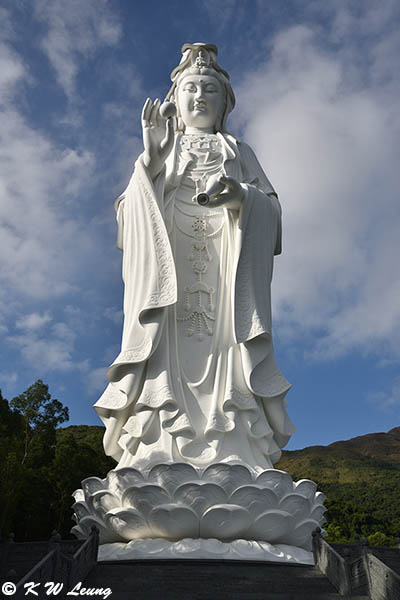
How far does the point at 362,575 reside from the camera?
167 inches

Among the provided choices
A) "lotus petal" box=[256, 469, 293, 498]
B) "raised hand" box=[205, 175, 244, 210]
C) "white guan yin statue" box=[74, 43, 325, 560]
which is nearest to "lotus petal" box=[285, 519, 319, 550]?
"white guan yin statue" box=[74, 43, 325, 560]

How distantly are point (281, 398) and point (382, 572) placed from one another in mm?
3142

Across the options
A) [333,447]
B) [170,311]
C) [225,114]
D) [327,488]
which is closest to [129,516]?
[170,311]

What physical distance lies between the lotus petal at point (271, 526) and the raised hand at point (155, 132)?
4058 millimetres

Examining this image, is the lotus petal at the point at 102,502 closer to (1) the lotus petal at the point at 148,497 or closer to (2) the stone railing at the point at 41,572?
(1) the lotus petal at the point at 148,497

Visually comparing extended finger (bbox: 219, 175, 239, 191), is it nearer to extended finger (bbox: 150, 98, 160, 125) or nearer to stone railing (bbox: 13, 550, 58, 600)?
extended finger (bbox: 150, 98, 160, 125)

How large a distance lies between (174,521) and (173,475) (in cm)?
39

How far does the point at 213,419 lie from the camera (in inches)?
256

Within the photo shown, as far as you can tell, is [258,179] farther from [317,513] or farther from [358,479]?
[358,479]

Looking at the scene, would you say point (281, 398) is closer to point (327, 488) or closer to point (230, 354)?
point (230, 354)

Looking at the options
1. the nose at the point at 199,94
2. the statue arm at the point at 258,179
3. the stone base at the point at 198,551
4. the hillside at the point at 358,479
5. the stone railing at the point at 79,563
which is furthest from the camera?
the hillside at the point at 358,479

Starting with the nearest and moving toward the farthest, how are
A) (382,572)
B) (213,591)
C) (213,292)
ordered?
(382,572) < (213,591) < (213,292)

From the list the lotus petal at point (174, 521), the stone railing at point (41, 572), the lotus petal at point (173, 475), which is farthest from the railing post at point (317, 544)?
the stone railing at point (41, 572)

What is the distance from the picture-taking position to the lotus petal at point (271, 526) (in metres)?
5.72
